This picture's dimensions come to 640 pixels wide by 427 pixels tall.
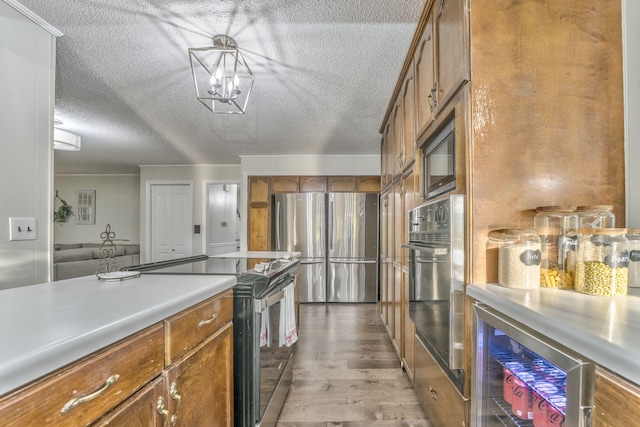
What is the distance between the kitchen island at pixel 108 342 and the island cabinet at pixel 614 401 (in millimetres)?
1026

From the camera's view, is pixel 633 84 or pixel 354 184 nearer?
pixel 633 84

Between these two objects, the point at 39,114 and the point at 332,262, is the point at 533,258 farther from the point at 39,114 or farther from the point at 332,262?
the point at 332,262

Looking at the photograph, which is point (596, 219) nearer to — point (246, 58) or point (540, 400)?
point (540, 400)

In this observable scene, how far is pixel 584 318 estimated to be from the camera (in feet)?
2.49

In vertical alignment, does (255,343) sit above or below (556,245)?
below

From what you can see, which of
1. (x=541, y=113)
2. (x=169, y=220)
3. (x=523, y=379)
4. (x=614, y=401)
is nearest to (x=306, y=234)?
(x=169, y=220)

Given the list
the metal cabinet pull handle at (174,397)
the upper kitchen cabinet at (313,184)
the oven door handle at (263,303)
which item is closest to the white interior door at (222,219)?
→ the upper kitchen cabinet at (313,184)

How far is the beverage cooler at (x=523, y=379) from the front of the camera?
68cm

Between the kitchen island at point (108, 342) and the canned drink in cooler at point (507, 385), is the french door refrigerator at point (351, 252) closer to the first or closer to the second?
the kitchen island at point (108, 342)

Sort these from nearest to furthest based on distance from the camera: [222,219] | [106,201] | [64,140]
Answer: [64,140], [222,219], [106,201]

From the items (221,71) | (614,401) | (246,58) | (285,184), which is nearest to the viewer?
(614,401)

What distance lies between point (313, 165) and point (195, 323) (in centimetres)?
410

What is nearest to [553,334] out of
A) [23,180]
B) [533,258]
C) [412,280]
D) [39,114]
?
[533,258]

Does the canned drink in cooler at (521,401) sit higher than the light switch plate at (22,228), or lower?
lower
